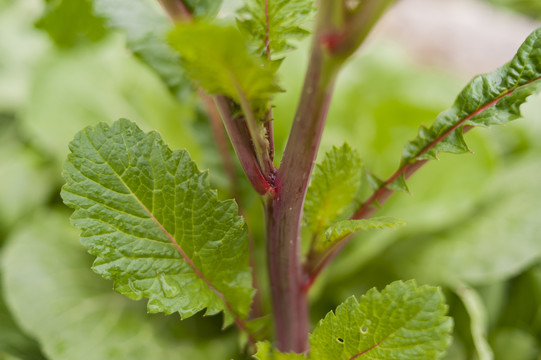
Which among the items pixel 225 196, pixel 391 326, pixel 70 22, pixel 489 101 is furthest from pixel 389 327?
pixel 70 22

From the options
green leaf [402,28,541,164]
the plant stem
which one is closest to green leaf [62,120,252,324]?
the plant stem

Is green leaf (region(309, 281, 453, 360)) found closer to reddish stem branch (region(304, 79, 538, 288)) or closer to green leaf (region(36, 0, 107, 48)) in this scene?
reddish stem branch (region(304, 79, 538, 288))

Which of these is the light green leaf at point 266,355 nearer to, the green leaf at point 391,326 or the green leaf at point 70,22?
the green leaf at point 391,326

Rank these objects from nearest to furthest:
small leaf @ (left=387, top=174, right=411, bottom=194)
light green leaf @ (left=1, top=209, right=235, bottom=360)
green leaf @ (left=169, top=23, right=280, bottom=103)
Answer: green leaf @ (left=169, top=23, right=280, bottom=103) → small leaf @ (left=387, top=174, right=411, bottom=194) → light green leaf @ (left=1, top=209, right=235, bottom=360)

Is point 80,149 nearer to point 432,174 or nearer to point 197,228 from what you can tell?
point 197,228

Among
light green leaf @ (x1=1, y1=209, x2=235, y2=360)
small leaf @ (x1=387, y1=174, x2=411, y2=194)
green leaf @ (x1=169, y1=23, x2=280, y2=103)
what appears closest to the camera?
green leaf @ (x1=169, y1=23, x2=280, y2=103)

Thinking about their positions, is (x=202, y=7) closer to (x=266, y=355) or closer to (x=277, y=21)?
(x=277, y=21)

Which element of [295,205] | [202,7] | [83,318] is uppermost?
[202,7]
